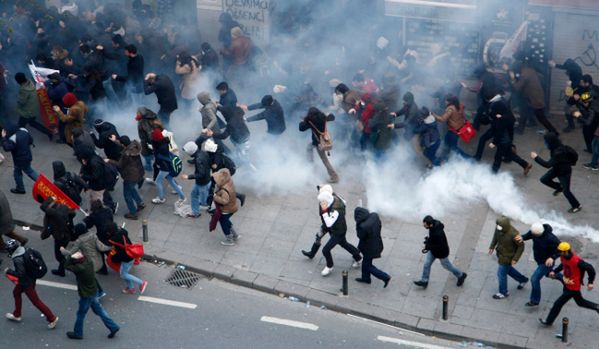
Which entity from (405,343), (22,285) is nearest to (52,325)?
(22,285)

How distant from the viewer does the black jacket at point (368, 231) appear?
14.1 metres

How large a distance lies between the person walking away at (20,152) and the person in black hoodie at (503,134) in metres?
7.37

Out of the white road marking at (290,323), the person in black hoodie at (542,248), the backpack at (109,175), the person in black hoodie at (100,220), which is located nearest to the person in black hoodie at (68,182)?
the backpack at (109,175)

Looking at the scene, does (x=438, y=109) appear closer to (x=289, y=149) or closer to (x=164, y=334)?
(x=289, y=149)

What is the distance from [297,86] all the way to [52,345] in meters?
7.11

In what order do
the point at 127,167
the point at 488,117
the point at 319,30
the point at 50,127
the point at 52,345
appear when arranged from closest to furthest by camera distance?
1. the point at 52,345
2. the point at 127,167
3. the point at 488,117
4. the point at 50,127
5. the point at 319,30

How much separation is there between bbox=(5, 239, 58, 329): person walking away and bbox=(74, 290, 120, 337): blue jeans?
50 centimetres

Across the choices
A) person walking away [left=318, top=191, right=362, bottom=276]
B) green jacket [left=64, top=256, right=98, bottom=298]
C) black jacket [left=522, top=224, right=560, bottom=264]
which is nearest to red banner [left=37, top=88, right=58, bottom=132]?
green jacket [left=64, top=256, right=98, bottom=298]

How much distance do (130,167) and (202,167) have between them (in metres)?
1.19

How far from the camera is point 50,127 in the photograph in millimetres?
18703

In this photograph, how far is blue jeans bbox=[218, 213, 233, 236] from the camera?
15278 mm

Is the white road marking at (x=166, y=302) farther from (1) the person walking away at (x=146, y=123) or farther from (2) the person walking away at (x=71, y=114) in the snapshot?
(2) the person walking away at (x=71, y=114)

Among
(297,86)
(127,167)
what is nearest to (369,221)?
(127,167)

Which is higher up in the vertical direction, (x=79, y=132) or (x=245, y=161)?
(x=79, y=132)
